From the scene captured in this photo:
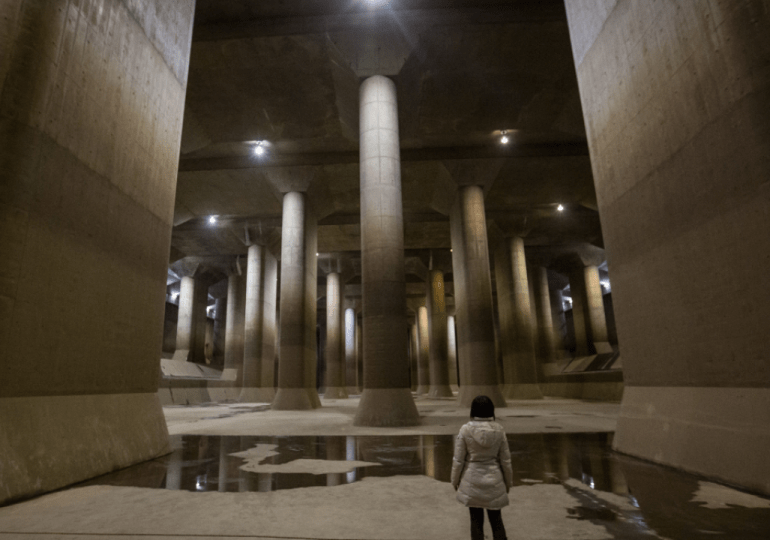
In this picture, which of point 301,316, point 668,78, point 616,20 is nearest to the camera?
point 668,78

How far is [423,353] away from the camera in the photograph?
142 feet

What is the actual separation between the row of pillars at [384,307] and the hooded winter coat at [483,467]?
7558 millimetres

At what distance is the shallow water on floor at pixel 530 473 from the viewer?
10.4 feet

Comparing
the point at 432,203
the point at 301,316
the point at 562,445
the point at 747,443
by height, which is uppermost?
the point at 432,203

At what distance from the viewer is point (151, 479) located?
15.2ft

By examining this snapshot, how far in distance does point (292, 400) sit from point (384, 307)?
31.0ft

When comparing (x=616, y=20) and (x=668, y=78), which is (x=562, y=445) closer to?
(x=668, y=78)

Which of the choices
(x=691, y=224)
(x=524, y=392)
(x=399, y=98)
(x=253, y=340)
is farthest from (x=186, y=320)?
(x=691, y=224)

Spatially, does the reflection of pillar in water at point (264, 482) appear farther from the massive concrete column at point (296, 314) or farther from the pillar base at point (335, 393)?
the pillar base at point (335, 393)

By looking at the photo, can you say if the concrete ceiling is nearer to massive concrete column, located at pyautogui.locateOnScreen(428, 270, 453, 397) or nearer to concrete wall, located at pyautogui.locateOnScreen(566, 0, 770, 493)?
concrete wall, located at pyautogui.locateOnScreen(566, 0, 770, 493)

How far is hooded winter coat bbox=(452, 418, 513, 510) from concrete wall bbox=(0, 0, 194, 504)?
391cm

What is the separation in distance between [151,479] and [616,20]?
8.53 metres

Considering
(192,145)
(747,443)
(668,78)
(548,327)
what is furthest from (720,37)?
(548,327)

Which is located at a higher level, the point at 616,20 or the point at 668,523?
the point at 616,20
